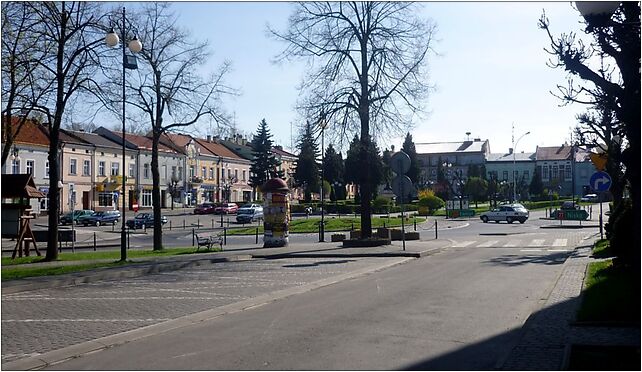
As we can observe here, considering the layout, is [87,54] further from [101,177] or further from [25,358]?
[101,177]

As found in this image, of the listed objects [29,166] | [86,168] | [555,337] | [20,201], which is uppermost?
[86,168]

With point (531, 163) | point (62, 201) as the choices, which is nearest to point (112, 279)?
point (62, 201)

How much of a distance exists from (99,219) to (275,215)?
119ft

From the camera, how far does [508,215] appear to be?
57.2m

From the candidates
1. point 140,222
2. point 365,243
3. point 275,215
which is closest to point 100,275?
point 275,215

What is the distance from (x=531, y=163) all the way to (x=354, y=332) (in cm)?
12603

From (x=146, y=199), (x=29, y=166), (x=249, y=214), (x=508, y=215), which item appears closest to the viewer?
(x=508, y=215)

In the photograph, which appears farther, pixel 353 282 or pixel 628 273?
pixel 353 282

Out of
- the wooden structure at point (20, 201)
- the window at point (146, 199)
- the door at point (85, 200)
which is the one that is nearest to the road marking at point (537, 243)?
the wooden structure at point (20, 201)

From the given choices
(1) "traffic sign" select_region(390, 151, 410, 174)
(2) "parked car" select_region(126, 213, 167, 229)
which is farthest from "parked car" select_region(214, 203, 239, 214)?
(1) "traffic sign" select_region(390, 151, 410, 174)

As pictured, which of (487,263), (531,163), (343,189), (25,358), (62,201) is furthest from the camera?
(531,163)

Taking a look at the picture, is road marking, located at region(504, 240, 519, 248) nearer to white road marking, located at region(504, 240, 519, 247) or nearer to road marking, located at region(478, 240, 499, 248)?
white road marking, located at region(504, 240, 519, 247)

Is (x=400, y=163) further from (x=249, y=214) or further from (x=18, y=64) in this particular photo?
(x=249, y=214)

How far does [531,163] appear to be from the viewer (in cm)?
12912
